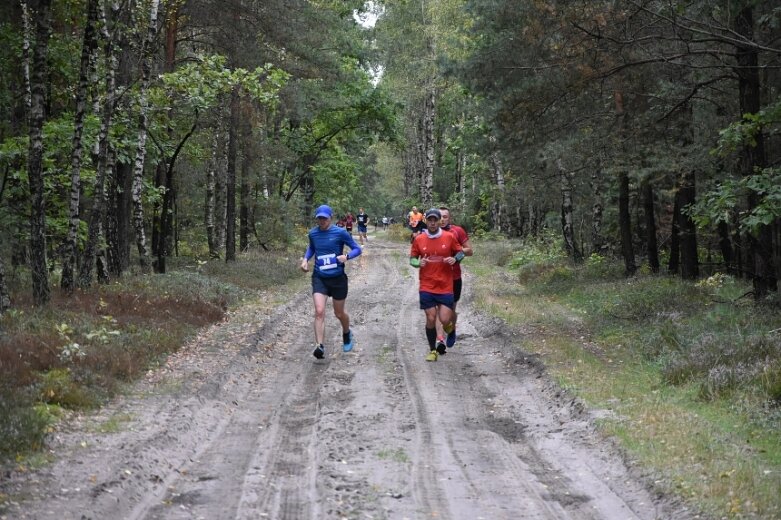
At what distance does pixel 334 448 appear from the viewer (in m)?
7.92

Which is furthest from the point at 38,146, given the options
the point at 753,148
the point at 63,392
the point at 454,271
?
the point at 753,148

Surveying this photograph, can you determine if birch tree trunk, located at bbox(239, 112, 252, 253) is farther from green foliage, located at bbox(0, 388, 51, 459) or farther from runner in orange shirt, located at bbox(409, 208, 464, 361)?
green foliage, located at bbox(0, 388, 51, 459)

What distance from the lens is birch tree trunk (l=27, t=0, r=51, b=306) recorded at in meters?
12.6

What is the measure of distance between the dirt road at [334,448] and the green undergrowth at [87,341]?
0.36 m

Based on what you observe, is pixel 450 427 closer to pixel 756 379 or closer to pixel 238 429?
pixel 238 429

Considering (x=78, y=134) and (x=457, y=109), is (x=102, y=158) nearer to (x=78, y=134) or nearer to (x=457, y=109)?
(x=78, y=134)

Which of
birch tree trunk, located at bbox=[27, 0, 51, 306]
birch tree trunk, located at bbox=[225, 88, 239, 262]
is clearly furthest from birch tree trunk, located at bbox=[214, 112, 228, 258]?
birch tree trunk, located at bbox=[27, 0, 51, 306]

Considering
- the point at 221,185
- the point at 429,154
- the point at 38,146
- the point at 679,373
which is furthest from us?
the point at 429,154

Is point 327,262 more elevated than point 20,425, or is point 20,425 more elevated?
point 327,262

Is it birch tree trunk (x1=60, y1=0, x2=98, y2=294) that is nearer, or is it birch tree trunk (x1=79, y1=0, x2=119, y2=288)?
birch tree trunk (x1=60, y1=0, x2=98, y2=294)

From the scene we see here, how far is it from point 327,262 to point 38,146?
4.74 metres

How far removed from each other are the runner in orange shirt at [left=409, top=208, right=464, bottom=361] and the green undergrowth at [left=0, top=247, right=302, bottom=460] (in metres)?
3.96

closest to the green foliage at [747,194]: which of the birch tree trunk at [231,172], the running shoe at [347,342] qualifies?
the running shoe at [347,342]

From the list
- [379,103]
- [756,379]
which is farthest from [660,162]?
[379,103]
